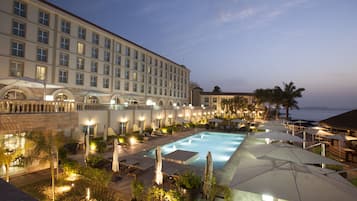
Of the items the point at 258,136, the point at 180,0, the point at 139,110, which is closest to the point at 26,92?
the point at 139,110

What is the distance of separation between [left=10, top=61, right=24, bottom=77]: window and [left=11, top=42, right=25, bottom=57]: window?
87 cm

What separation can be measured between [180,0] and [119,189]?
28.9 metres

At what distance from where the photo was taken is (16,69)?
1817 cm

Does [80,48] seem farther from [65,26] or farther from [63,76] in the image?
[63,76]

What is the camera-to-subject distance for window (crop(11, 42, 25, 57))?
58.6 feet

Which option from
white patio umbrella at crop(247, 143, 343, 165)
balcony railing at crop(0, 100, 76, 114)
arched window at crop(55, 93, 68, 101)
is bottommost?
white patio umbrella at crop(247, 143, 343, 165)

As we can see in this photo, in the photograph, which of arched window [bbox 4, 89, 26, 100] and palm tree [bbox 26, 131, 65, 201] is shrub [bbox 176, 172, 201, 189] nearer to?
palm tree [bbox 26, 131, 65, 201]

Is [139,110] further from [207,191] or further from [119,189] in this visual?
[207,191]

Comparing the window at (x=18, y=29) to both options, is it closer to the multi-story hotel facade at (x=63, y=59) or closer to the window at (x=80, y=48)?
the multi-story hotel facade at (x=63, y=59)

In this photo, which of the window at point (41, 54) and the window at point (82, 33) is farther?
the window at point (82, 33)

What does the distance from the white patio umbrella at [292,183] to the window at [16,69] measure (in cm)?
2214

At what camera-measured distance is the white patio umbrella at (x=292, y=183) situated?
405cm

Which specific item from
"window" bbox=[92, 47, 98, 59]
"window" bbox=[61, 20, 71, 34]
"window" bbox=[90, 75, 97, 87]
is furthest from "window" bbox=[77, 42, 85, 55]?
"window" bbox=[90, 75, 97, 87]

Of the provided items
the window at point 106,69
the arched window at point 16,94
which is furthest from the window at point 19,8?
the window at point 106,69
